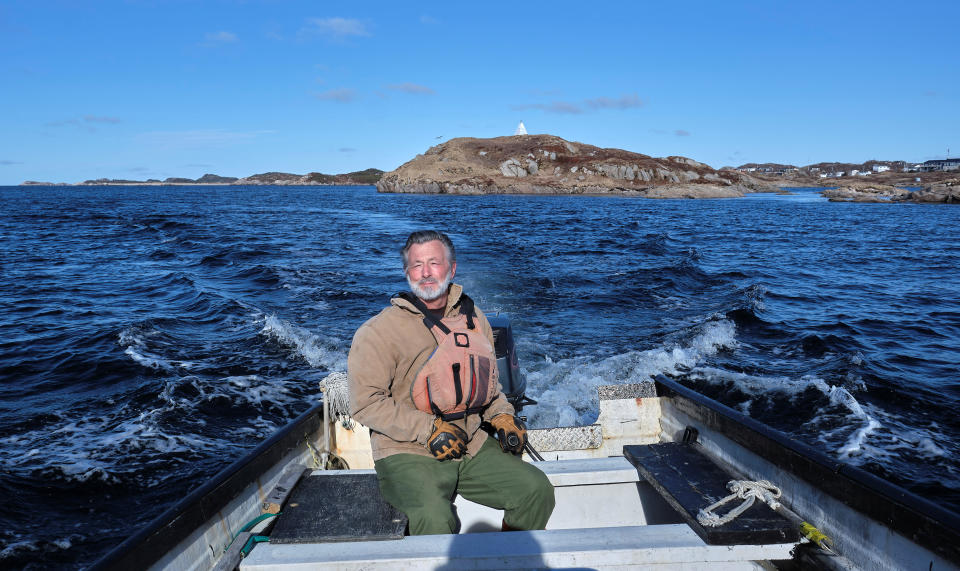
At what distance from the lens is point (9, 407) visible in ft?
24.1

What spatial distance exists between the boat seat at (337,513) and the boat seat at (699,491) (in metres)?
1.57

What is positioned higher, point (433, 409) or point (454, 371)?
point (454, 371)

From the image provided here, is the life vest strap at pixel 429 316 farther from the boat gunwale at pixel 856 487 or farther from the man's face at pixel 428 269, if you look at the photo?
the boat gunwale at pixel 856 487

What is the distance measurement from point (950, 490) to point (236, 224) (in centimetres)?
3385

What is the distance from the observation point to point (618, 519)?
3.74m

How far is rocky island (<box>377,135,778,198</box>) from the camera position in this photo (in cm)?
9138

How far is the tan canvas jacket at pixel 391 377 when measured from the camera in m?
3.05

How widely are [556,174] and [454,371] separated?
10802 cm

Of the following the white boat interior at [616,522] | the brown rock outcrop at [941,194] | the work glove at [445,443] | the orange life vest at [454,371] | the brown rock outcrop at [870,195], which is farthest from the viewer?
the brown rock outcrop at [870,195]

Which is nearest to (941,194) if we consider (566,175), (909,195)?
(909,195)

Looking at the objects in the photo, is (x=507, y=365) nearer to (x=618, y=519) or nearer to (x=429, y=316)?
(x=618, y=519)

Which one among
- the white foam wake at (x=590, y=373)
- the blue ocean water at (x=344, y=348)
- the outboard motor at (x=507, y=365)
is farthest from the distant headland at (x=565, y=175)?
the outboard motor at (x=507, y=365)

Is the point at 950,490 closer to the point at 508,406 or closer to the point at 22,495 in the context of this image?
the point at 508,406

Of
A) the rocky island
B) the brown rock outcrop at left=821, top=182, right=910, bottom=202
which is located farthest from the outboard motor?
the rocky island
